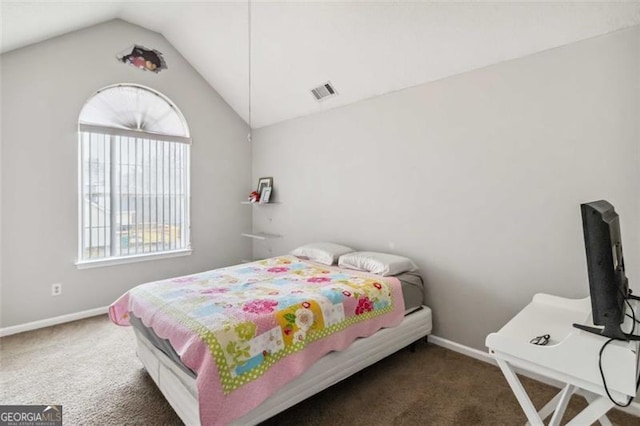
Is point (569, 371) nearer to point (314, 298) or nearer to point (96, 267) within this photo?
point (314, 298)

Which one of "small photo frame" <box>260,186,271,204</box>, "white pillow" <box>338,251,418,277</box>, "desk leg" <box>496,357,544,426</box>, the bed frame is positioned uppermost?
"small photo frame" <box>260,186,271,204</box>

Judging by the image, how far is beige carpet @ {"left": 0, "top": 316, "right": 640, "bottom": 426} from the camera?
1.87m

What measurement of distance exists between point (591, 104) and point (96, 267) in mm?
4586

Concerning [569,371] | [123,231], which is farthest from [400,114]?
[123,231]

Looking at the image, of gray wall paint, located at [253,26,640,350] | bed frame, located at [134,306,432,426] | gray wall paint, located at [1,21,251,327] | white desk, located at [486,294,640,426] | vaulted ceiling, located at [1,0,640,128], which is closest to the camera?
white desk, located at [486,294,640,426]

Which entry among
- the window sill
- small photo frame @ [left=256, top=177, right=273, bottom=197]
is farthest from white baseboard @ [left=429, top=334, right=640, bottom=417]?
the window sill

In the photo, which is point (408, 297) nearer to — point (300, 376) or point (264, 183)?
point (300, 376)

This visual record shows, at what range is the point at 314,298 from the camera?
2068 millimetres

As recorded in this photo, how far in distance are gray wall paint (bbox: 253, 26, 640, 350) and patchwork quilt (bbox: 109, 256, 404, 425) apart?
643 millimetres

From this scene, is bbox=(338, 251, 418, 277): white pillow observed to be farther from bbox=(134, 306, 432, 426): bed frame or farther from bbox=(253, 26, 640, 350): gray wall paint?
bbox=(134, 306, 432, 426): bed frame

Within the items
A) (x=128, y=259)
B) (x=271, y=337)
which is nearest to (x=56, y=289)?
(x=128, y=259)

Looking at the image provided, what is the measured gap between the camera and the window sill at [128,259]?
134 inches

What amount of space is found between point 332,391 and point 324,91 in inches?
112

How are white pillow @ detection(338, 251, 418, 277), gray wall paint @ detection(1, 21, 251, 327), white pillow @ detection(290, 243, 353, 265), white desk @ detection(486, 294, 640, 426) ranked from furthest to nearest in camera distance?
white pillow @ detection(290, 243, 353, 265), gray wall paint @ detection(1, 21, 251, 327), white pillow @ detection(338, 251, 418, 277), white desk @ detection(486, 294, 640, 426)
